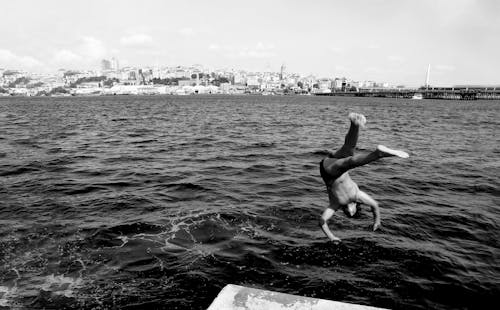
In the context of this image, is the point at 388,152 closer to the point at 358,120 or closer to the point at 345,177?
the point at 358,120

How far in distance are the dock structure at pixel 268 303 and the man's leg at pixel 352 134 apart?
240cm

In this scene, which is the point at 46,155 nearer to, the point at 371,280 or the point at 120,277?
the point at 120,277

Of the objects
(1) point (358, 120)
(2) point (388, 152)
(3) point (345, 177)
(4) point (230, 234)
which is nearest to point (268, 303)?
(3) point (345, 177)

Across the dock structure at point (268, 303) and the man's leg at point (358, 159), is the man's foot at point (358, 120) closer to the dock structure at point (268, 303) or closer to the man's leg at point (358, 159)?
the man's leg at point (358, 159)

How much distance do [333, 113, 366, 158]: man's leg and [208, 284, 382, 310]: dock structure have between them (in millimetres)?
2402

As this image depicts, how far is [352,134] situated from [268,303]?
2996 mm

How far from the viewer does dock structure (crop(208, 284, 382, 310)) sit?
5.48 metres

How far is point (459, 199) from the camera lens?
1764cm

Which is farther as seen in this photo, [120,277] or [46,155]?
[46,155]

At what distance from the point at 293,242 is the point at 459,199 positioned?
10.5 metres

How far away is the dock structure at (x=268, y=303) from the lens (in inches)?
216

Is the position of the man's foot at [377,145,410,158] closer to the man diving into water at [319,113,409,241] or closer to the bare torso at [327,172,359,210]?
the man diving into water at [319,113,409,241]

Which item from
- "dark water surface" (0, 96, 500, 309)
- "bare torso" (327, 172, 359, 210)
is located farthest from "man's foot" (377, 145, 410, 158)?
"dark water surface" (0, 96, 500, 309)

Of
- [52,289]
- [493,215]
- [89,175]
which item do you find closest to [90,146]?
[89,175]
